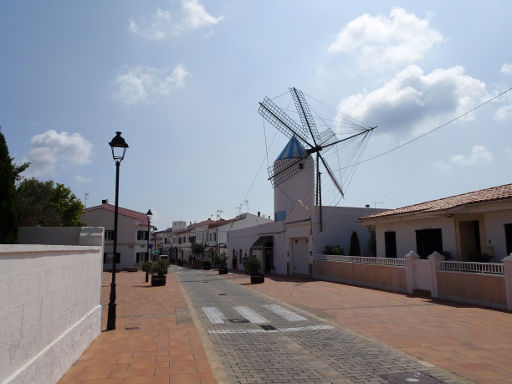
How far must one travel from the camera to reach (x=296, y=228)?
95.5 feet

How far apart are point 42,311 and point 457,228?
16.9 m

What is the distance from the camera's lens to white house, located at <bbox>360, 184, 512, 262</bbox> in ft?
49.3

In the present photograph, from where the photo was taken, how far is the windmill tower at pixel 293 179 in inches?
1393

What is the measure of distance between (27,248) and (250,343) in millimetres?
5085

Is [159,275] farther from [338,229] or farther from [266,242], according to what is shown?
[266,242]

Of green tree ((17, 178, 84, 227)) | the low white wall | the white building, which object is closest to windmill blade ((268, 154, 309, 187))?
the white building

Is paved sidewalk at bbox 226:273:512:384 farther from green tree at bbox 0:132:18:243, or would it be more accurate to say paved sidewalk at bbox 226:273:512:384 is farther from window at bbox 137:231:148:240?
window at bbox 137:231:148:240

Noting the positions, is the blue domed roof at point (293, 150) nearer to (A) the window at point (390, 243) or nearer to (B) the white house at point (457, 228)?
(B) the white house at point (457, 228)

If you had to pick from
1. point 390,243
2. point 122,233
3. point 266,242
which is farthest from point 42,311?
point 122,233

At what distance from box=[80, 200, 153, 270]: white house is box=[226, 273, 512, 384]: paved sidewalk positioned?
122ft

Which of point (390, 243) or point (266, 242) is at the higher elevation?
point (266, 242)

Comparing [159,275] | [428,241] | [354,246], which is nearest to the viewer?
[428,241]

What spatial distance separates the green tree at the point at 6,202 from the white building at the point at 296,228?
1748 centimetres

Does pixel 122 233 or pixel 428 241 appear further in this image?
pixel 122 233
